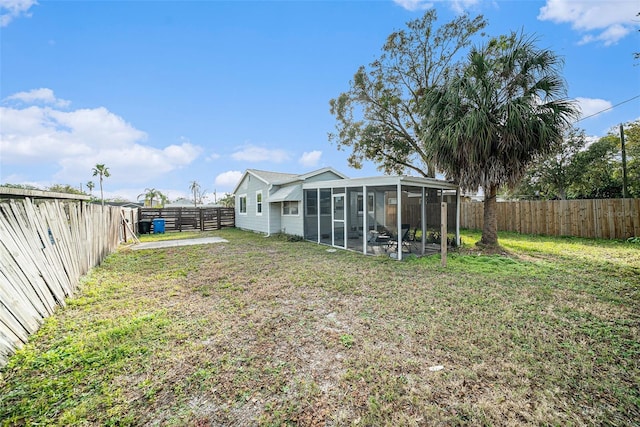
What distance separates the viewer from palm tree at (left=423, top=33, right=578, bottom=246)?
25.8 ft

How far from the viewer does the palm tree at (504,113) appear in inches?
309

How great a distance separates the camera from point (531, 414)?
200 cm

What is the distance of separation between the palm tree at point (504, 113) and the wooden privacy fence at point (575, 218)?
450 cm

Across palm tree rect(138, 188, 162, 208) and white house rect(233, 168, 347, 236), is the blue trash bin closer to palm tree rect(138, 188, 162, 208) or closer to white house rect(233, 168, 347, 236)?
white house rect(233, 168, 347, 236)

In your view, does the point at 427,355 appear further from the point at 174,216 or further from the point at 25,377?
the point at 174,216

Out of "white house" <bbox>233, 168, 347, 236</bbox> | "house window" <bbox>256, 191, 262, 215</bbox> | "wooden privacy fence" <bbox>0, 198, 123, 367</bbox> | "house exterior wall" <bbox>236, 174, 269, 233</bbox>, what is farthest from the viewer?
"house window" <bbox>256, 191, 262, 215</bbox>

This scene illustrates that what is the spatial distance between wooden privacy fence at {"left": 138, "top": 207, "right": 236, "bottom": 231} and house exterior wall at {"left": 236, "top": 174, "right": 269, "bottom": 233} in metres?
1.04

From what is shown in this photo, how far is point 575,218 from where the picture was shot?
35.0 ft

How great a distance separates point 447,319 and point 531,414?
1.66 m

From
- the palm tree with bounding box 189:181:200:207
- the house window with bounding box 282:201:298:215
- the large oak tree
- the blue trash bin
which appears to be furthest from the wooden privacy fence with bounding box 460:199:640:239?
the palm tree with bounding box 189:181:200:207

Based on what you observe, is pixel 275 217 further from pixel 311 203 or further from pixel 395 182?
pixel 395 182

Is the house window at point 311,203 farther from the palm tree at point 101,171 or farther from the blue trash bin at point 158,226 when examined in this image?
the palm tree at point 101,171

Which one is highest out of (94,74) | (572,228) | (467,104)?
(94,74)

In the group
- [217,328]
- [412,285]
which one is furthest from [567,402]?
[217,328]
